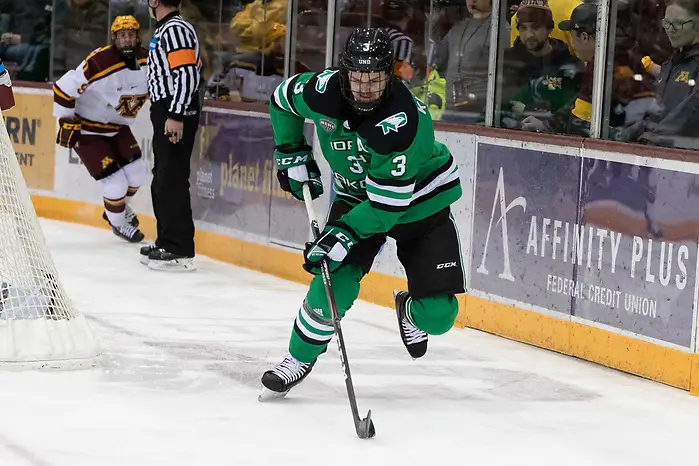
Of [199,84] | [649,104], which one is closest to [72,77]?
[199,84]

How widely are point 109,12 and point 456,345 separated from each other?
4.14 m

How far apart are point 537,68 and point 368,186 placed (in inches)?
77.6

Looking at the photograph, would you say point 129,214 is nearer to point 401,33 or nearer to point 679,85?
point 401,33

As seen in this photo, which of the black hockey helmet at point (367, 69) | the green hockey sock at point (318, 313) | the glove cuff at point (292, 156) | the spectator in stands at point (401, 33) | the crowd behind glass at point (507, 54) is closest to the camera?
the black hockey helmet at point (367, 69)

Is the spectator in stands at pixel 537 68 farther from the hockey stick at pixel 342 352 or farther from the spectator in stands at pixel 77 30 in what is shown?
the spectator in stands at pixel 77 30

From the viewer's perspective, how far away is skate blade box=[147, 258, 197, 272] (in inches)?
273

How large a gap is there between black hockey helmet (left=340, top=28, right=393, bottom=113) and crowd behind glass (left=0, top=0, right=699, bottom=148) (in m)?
1.50

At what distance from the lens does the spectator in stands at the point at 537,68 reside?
17.8ft

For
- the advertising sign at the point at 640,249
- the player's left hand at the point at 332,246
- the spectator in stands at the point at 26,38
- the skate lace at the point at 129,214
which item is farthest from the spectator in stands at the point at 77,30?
the player's left hand at the point at 332,246

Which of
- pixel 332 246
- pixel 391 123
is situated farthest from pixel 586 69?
pixel 332 246

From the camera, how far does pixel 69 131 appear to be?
303 inches

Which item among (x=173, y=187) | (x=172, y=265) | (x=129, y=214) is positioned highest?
(x=173, y=187)

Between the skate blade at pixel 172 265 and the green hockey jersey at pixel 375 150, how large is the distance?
2783mm

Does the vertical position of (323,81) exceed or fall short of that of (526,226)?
it exceeds it
